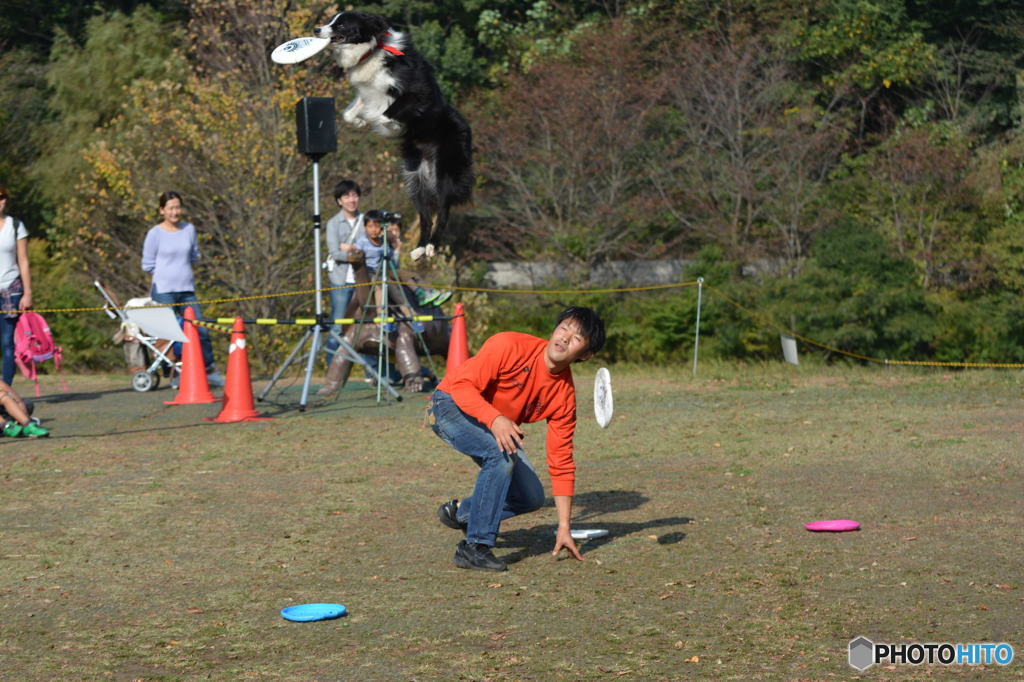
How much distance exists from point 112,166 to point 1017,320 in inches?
512

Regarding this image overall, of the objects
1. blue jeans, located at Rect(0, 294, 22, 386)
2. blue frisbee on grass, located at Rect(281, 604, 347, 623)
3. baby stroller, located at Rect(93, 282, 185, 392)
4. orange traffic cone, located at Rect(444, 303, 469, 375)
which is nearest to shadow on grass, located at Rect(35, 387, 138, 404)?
baby stroller, located at Rect(93, 282, 185, 392)

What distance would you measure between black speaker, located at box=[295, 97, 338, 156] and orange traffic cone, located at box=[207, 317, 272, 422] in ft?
8.52

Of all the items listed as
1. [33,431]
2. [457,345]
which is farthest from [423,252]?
[457,345]

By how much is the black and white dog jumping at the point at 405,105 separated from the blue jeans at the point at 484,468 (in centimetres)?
84

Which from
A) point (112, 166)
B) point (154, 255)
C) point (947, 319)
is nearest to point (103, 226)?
point (112, 166)

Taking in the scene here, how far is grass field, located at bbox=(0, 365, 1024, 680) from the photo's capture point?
14.3 ft

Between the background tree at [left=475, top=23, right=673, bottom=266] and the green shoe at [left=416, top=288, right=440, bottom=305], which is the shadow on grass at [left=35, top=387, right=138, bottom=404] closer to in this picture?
the green shoe at [left=416, top=288, right=440, bottom=305]

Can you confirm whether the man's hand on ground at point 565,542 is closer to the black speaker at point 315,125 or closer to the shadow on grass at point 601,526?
the shadow on grass at point 601,526

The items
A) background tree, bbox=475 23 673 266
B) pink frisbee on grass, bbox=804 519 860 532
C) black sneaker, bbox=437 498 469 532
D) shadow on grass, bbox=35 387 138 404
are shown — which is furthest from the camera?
background tree, bbox=475 23 673 266

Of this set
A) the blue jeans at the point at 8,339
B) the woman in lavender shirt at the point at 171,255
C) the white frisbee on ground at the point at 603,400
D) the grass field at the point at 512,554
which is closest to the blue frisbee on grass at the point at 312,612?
the grass field at the point at 512,554

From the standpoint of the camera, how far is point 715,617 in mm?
4750

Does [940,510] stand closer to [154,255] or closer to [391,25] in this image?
[391,25]

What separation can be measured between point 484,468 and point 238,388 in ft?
17.5

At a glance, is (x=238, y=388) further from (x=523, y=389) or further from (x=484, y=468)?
(x=523, y=389)
